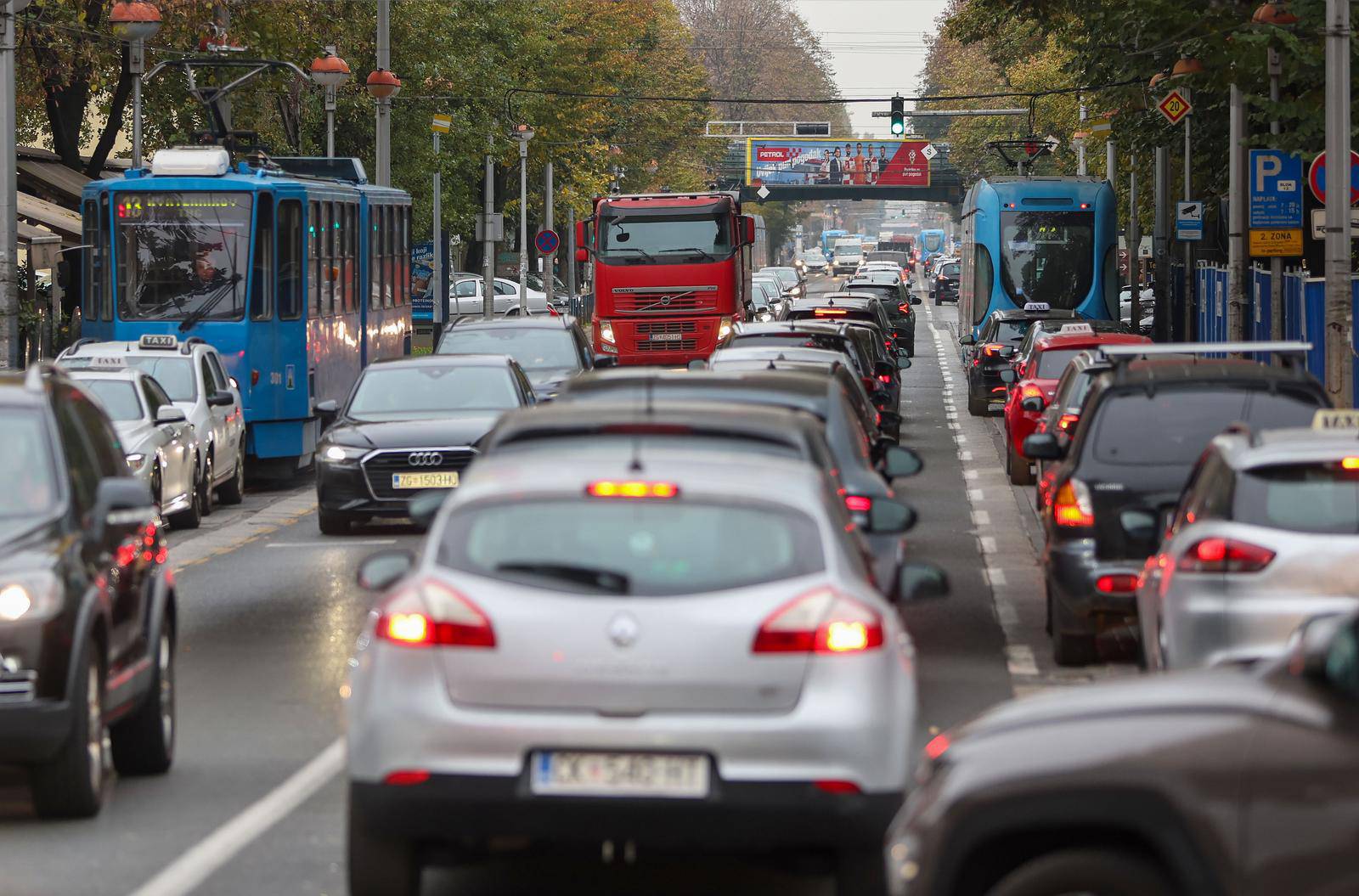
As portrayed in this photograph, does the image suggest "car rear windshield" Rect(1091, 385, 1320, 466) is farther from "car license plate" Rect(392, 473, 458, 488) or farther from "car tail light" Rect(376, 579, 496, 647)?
"car license plate" Rect(392, 473, 458, 488)

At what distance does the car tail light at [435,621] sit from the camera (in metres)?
6.57

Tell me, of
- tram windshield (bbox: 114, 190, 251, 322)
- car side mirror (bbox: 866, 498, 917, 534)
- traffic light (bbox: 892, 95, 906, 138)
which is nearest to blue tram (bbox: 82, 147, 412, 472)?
tram windshield (bbox: 114, 190, 251, 322)

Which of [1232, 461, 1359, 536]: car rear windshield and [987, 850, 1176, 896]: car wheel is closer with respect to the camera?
[987, 850, 1176, 896]: car wheel

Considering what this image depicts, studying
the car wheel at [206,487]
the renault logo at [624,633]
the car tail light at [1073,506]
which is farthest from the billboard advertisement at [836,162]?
the renault logo at [624,633]

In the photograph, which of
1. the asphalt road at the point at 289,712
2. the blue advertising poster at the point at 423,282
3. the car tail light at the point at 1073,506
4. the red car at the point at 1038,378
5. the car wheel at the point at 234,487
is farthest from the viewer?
the blue advertising poster at the point at 423,282

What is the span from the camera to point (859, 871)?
6742 mm

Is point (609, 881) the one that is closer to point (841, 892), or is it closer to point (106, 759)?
point (841, 892)

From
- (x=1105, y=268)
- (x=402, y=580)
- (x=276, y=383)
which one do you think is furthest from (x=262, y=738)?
(x=1105, y=268)

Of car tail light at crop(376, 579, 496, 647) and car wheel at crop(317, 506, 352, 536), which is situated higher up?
car tail light at crop(376, 579, 496, 647)

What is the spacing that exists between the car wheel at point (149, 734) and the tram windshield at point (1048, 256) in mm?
34044

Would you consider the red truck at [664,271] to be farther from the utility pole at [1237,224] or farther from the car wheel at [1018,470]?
the car wheel at [1018,470]

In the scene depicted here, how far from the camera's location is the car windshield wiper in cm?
662

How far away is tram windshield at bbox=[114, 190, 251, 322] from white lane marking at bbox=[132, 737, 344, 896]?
1708cm

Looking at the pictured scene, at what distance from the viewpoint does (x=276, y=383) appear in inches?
1061
